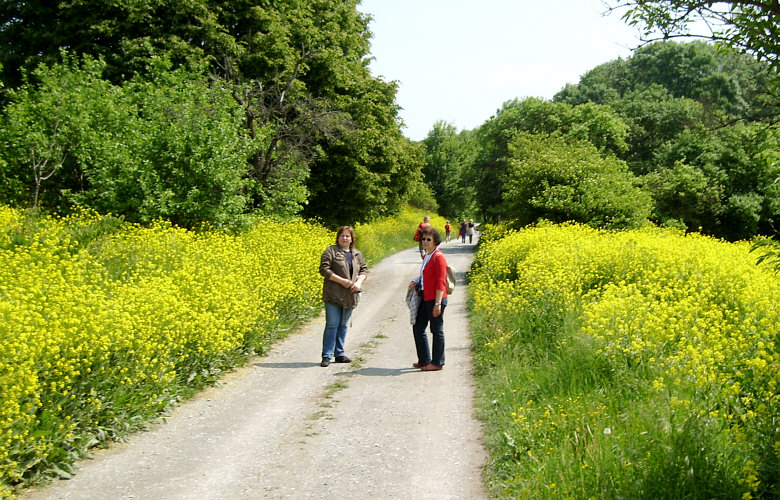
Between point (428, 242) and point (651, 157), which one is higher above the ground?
point (651, 157)

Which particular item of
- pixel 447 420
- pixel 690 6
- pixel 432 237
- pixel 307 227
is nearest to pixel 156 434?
pixel 447 420

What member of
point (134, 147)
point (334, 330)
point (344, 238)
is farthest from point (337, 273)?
point (134, 147)

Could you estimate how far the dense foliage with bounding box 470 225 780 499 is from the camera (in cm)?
422

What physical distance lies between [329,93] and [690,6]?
19377mm

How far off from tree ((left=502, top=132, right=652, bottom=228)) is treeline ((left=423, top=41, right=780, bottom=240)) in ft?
0.12

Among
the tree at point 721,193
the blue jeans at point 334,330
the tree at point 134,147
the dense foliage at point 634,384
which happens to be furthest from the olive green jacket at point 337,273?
the tree at point 721,193

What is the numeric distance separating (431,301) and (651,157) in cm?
3891

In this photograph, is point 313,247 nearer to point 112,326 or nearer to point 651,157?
point 112,326

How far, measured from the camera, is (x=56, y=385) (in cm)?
576

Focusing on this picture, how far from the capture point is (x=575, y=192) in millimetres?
20922

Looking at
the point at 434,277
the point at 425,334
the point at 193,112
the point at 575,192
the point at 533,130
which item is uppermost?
the point at 533,130

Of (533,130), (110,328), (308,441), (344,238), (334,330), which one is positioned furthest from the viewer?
(533,130)

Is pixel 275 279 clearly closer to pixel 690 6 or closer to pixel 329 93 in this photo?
pixel 690 6

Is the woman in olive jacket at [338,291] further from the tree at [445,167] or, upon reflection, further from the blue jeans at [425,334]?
the tree at [445,167]
